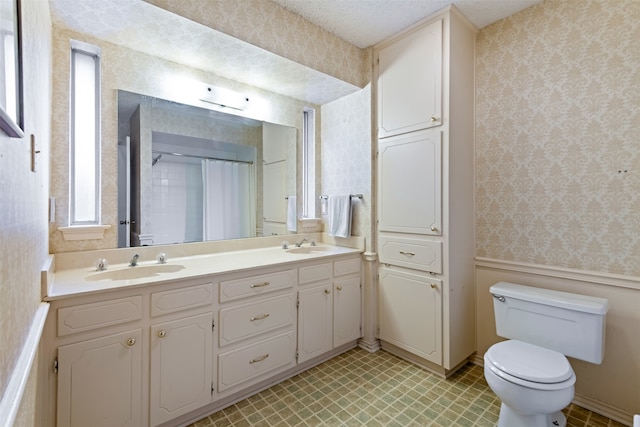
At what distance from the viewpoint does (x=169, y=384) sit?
1.55 m

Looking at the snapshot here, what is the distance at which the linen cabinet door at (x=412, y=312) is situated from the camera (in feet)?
6.98

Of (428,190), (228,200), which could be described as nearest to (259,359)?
(228,200)

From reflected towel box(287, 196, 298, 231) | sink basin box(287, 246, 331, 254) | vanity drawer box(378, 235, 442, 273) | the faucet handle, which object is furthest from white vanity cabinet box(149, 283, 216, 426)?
vanity drawer box(378, 235, 442, 273)

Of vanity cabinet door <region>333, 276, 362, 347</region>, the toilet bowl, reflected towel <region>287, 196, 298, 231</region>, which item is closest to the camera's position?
the toilet bowl

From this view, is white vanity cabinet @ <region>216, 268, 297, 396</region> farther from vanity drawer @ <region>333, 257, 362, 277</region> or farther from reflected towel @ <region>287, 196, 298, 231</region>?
reflected towel @ <region>287, 196, 298, 231</region>

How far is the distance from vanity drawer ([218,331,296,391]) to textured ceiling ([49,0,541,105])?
187cm

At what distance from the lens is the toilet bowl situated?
138 cm

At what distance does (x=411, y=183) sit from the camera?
2.24 meters

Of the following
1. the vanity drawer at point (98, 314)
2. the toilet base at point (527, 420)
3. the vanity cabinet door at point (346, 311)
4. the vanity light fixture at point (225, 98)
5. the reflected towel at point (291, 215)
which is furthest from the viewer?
the reflected towel at point (291, 215)

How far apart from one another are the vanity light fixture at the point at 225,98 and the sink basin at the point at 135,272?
4.00 feet

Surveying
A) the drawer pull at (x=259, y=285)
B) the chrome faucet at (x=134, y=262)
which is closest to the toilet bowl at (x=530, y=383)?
the drawer pull at (x=259, y=285)

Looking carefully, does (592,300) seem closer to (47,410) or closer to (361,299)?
(361,299)

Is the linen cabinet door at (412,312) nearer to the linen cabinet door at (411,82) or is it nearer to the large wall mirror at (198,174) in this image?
the large wall mirror at (198,174)

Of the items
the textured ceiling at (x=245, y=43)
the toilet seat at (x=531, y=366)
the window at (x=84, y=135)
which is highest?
the textured ceiling at (x=245, y=43)
